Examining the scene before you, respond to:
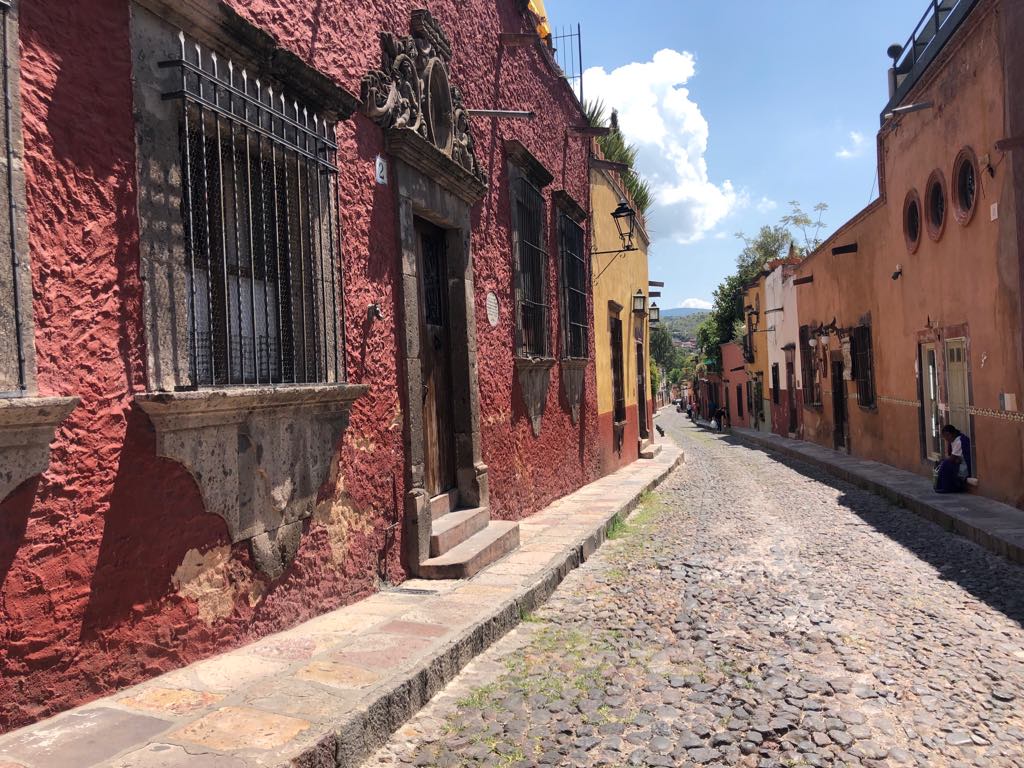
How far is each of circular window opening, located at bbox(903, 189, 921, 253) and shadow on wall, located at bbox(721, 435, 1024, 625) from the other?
400 centimetres

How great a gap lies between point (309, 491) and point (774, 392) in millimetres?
25278

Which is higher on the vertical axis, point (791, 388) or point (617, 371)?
point (617, 371)

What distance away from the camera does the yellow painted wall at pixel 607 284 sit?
1270 centimetres

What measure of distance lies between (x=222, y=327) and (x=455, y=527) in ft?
8.97

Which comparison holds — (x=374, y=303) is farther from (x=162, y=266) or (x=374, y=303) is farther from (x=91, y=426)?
(x=91, y=426)

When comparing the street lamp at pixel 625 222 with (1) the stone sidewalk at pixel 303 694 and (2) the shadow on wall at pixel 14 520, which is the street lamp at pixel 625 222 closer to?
(1) the stone sidewalk at pixel 303 694

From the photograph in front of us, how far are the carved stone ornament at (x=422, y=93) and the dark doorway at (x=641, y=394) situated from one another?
10737mm

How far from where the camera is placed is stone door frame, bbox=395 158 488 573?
5.41 metres

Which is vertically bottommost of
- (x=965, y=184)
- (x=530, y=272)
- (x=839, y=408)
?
(x=839, y=408)

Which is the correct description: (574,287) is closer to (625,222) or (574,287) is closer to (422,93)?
(625,222)

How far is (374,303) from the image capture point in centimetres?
503

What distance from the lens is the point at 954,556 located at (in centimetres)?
677

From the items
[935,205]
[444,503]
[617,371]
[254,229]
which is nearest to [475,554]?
[444,503]

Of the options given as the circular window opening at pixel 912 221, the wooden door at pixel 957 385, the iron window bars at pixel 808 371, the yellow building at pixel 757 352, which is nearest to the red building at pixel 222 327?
the wooden door at pixel 957 385
